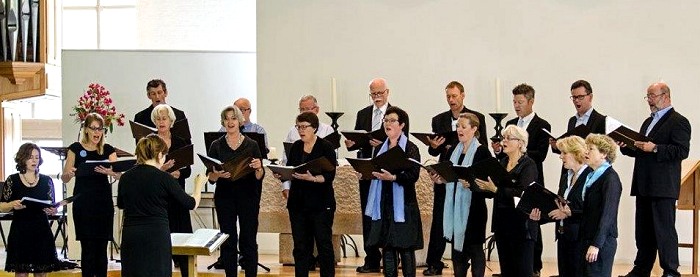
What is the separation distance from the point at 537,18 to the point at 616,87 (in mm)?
849

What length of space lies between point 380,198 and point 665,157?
1894mm

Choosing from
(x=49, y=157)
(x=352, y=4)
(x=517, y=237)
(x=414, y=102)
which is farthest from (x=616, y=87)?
(x=49, y=157)

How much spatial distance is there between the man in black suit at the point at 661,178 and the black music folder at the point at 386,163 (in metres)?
1.50

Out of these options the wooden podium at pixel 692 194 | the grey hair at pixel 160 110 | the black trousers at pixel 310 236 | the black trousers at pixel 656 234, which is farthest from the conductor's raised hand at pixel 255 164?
the wooden podium at pixel 692 194

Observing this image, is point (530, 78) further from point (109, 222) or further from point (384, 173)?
point (109, 222)

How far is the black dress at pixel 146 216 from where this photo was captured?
596 cm

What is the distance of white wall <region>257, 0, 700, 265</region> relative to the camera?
905 centimetres

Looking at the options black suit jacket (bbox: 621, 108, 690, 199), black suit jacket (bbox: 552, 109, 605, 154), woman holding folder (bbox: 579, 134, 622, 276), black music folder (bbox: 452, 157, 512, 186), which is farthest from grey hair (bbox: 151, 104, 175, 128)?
black suit jacket (bbox: 621, 108, 690, 199)

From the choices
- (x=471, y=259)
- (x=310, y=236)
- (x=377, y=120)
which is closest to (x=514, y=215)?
(x=471, y=259)

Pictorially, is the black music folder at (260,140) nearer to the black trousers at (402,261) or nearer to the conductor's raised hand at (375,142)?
the conductor's raised hand at (375,142)

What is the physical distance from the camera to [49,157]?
1122cm

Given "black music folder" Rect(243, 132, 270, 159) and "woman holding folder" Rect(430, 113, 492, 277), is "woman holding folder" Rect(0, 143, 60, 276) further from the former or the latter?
"woman holding folder" Rect(430, 113, 492, 277)

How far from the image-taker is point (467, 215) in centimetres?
695

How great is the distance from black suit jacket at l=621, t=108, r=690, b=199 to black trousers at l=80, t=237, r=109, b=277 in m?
3.50
